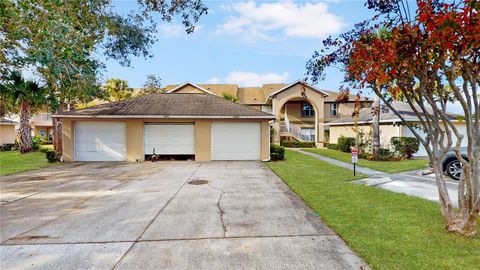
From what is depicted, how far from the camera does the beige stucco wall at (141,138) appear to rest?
48.1 ft

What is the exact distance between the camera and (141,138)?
48.8ft

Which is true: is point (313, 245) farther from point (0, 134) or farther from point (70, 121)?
point (0, 134)

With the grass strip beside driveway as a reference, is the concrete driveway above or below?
below

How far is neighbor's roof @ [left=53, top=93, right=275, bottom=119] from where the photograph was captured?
1439 cm

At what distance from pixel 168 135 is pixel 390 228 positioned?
12.7 m

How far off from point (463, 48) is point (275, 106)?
79.2 ft

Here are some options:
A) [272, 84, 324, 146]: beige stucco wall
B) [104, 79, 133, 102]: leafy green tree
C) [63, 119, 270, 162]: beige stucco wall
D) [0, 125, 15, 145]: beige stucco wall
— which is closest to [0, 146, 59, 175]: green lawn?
[63, 119, 270, 162]: beige stucco wall

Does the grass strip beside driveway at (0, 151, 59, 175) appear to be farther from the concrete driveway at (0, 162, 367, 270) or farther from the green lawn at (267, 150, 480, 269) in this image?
the green lawn at (267, 150, 480, 269)

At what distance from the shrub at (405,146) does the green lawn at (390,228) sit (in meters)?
9.71

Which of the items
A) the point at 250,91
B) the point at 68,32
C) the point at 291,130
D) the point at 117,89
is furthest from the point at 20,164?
the point at 250,91

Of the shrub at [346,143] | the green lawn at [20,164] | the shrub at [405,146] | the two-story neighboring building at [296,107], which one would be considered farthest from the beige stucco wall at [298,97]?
the green lawn at [20,164]

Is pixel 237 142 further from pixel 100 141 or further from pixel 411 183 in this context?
pixel 411 183

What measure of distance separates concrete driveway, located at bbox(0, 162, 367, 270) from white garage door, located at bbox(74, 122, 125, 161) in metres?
6.40

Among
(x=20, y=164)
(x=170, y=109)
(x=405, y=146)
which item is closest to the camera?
(x=20, y=164)
